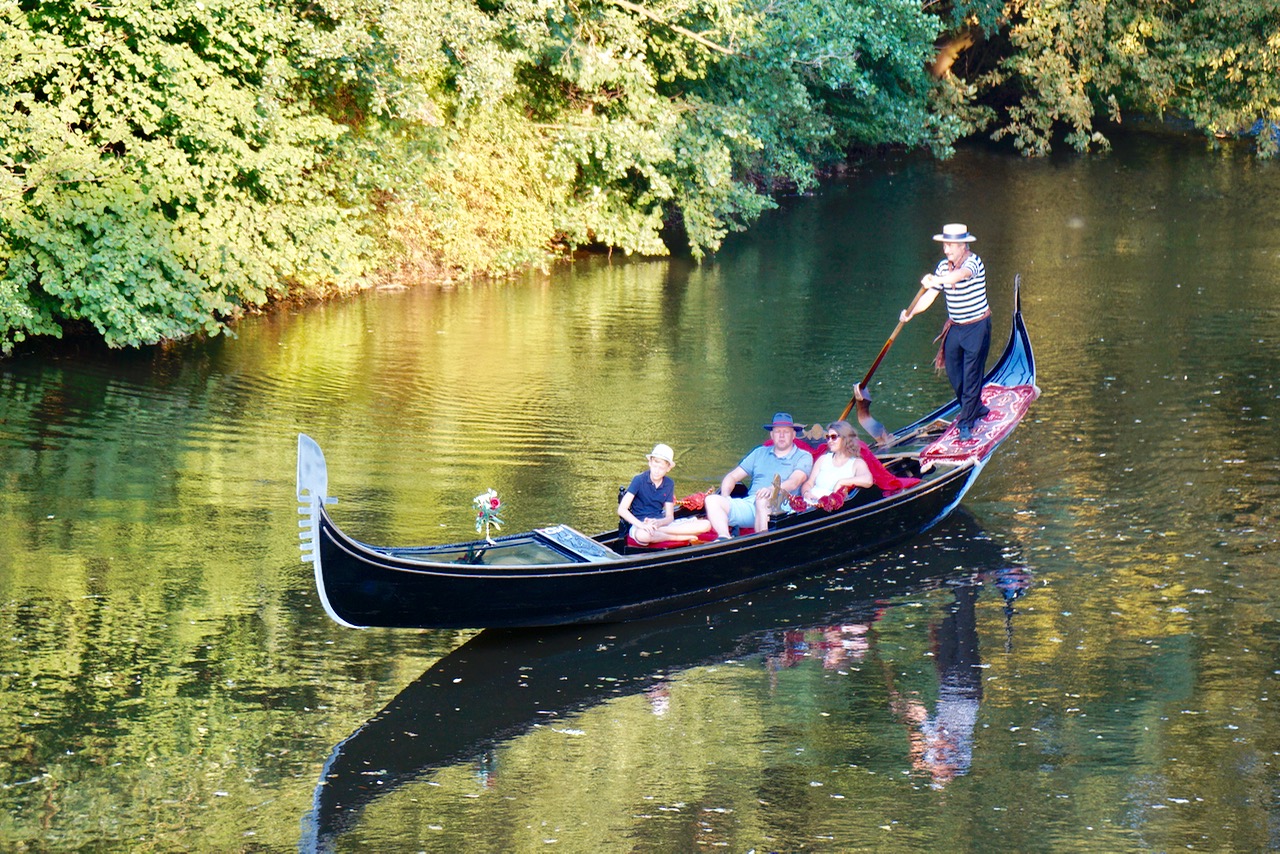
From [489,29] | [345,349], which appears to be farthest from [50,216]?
[489,29]

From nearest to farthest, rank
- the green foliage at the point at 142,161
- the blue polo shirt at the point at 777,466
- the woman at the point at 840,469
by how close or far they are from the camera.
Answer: the blue polo shirt at the point at 777,466 → the woman at the point at 840,469 → the green foliage at the point at 142,161

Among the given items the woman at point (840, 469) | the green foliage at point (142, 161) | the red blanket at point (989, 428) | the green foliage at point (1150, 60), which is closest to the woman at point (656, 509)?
the woman at point (840, 469)

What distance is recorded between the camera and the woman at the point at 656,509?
9.53 meters

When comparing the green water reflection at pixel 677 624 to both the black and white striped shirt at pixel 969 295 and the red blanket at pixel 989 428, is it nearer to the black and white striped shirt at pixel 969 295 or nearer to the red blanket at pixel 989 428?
the red blanket at pixel 989 428

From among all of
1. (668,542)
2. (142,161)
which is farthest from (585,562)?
(142,161)

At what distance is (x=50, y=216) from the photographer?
15859mm

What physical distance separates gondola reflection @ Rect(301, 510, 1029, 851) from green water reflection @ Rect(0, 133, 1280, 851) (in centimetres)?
6

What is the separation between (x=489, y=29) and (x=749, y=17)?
16.0ft

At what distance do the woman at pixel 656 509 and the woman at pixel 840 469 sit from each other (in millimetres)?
1090

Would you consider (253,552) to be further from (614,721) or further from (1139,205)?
(1139,205)

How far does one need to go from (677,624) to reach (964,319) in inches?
139

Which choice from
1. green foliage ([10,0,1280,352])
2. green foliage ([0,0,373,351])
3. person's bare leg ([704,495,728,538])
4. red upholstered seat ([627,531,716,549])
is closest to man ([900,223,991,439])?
person's bare leg ([704,495,728,538])

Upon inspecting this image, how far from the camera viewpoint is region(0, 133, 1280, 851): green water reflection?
23.2 feet

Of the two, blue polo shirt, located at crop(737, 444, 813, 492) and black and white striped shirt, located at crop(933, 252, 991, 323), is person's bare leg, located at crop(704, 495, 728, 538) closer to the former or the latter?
blue polo shirt, located at crop(737, 444, 813, 492)
